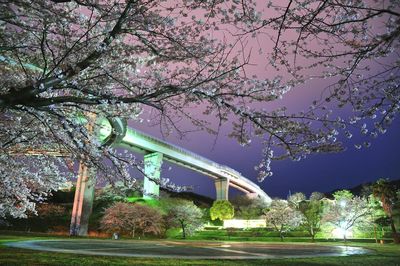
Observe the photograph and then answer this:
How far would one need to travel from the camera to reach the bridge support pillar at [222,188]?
105875 millimetres

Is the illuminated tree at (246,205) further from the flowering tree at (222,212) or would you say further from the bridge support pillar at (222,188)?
the bridge support pillar at (222,188)

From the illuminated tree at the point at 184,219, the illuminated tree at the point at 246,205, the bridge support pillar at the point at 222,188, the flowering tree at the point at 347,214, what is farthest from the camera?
the bridge support pillar at the point at 222,188

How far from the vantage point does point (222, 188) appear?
10719cm

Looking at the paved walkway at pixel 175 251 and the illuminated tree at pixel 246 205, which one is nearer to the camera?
the paved walkway at pixel 175 251

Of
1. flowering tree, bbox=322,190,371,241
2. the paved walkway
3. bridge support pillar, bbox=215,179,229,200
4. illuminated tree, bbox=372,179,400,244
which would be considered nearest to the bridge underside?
bridge support pillar, bbox=215,179,229,200

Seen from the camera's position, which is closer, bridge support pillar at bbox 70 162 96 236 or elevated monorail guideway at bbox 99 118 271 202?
bridge support pillar at bbox 70 162 96 236

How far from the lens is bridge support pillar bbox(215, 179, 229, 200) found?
105875 mm

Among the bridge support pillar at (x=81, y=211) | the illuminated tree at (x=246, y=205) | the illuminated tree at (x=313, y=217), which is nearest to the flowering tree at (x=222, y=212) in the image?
the illuminated tree at (x=246, y=205)

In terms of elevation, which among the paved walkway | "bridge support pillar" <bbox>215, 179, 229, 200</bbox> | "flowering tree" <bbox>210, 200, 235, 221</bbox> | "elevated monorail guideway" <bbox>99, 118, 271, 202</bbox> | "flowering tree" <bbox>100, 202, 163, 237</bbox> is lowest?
the paved walkway

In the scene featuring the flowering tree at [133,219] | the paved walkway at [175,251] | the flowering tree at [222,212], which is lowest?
the paved walkway at [175,251]

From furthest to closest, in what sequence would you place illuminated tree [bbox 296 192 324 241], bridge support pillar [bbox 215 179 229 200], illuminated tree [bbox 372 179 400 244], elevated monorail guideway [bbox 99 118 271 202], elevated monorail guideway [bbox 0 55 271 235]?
bridge support pillar [bbox 215 179 229 200]
elevated monorail guideway [bbox 99 118 271 202]
illuminated tree [bbox 296 192 324 241]
illuminated tree [bbox 372 179 400 244]
elevated monorail guideway [bbox 0 55 271 235]

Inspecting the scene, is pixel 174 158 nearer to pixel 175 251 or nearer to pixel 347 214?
pixel 347 214

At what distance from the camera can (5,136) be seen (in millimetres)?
A: 11164

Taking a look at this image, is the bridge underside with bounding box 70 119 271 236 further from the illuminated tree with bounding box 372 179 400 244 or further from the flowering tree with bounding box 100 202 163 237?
the illuminated tree with bounding box 372 179 400 244
